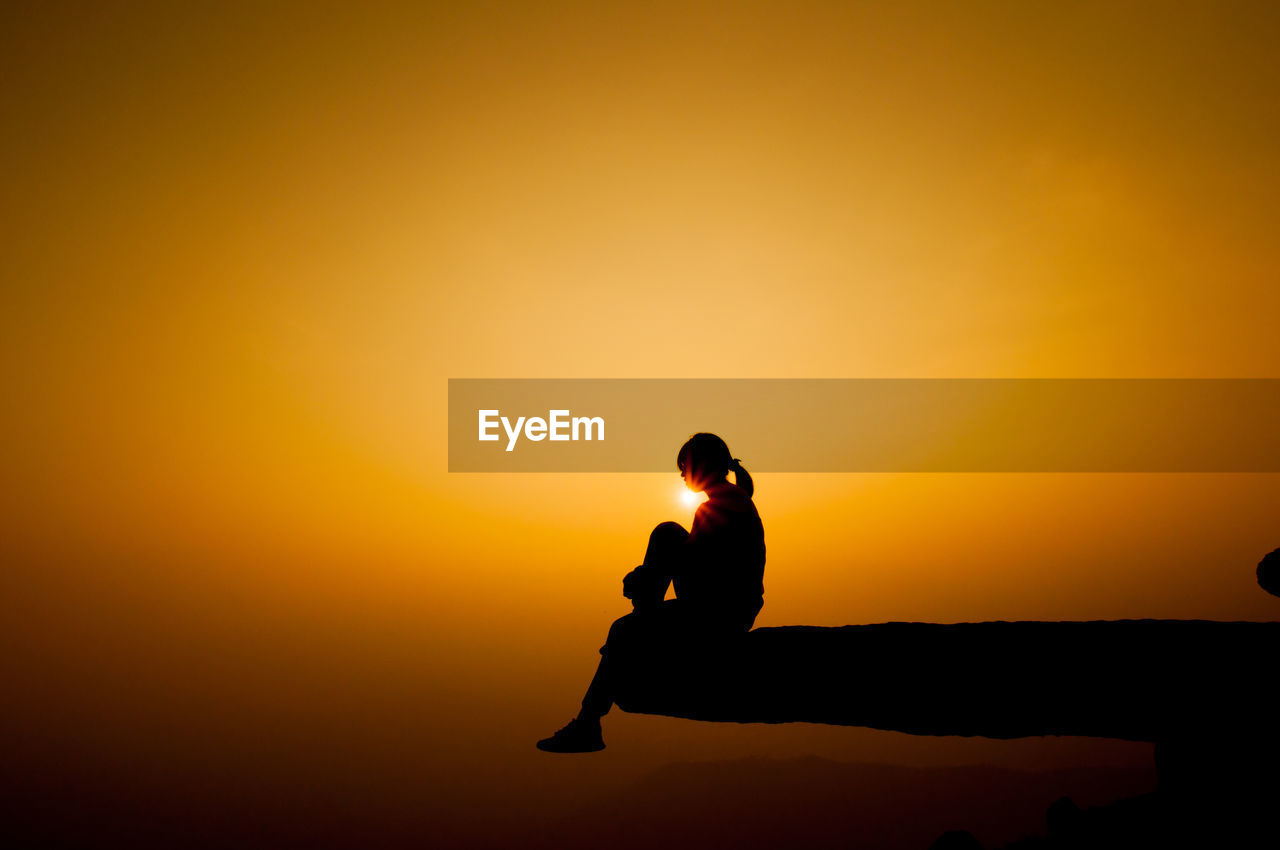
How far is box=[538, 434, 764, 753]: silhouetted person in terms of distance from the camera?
3180 millimetres

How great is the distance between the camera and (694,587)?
136 inches

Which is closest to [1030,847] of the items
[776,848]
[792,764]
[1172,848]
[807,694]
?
[1172,848]

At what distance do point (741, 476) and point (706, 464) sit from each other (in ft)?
0.86

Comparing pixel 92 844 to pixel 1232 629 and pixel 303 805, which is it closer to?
pixel 303 805

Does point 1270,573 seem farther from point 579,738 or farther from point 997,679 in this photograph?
point 579,738

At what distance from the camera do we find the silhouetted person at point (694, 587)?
318cm

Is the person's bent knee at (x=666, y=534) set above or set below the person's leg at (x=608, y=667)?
above

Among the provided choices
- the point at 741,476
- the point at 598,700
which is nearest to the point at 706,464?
the point at 741,476

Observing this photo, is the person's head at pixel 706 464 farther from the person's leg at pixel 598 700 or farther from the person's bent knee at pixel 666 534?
the person's leg at pixel 598 700

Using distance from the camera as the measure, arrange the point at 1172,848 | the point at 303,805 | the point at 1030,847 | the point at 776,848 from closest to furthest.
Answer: the point at 1172,848 < the point at 1030,847 < the point at 776,848 < the point at 303,805

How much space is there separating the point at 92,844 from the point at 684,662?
20075 centimetres

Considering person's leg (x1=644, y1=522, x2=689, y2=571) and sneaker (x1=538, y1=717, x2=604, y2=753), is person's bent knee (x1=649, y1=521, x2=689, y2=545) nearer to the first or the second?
person's leg (x1=644, y1=522, x2=689, y2=571)

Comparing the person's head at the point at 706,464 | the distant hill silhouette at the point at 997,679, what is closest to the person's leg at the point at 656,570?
the distant hill silhouette at the point at 997,679

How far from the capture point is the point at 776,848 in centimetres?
10719
